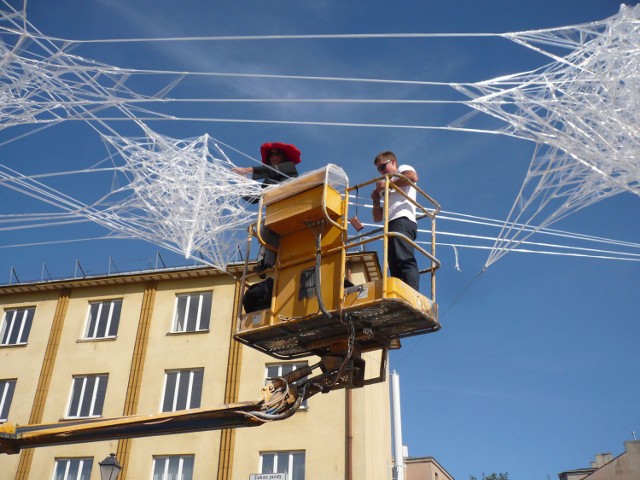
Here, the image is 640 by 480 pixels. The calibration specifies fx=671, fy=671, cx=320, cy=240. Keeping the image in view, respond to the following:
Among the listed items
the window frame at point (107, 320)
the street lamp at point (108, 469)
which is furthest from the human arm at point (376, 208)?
the window frame at point (107, 320)

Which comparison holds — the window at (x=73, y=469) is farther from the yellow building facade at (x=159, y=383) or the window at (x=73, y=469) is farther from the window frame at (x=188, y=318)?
the window frame at (x=188, y=318)

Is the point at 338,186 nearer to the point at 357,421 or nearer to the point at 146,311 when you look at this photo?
the point at 357,421

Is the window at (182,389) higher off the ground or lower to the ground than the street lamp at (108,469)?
higher

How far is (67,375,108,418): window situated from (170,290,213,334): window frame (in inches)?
124

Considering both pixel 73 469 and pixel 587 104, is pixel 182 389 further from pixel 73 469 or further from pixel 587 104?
pixel 587 104

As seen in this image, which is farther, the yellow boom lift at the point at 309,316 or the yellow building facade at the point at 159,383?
the yellow building facade at the point at 159,383

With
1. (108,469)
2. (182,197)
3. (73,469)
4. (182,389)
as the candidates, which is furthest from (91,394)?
(182,197)

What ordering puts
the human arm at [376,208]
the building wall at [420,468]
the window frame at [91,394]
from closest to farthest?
the human arm at [376,208], the window frame at [91,394], the building wall at [420,468]

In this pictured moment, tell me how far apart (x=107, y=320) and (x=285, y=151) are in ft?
59.8

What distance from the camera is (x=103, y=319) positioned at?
2577 cm

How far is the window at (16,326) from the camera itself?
26531 mm

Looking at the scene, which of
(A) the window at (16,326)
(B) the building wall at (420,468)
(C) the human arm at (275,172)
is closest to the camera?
(C) the human arm at (275,172)

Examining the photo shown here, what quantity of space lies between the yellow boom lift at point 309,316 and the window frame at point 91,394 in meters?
17.2

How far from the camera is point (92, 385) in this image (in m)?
24.4
